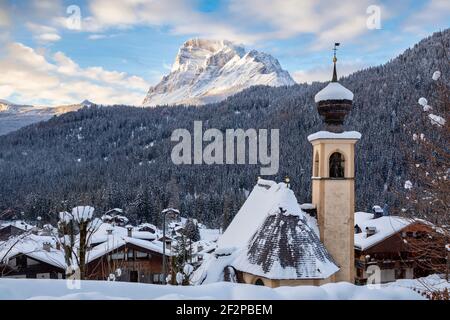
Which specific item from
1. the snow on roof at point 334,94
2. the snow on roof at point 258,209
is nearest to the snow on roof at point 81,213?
the snow on roof at point 258,209

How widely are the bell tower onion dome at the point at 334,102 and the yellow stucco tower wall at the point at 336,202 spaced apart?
744 millimetres

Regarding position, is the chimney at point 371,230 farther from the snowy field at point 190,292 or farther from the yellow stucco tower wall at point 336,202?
the snowy field at point 190,292

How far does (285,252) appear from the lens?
37.0ft

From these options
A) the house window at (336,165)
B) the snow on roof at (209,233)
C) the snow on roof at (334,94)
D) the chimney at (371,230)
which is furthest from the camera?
the snow on roof at (209,233)

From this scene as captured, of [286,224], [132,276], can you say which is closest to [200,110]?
[132,276]

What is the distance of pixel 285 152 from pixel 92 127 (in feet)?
230

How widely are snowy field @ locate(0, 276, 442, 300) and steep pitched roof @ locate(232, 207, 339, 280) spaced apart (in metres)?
8.34

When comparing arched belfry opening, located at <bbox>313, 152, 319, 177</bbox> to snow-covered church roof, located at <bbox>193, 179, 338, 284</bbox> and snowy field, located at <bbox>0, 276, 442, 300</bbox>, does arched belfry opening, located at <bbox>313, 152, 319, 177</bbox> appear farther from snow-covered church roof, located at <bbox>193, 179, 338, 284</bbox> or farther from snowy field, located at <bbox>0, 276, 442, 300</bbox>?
snowy field, located at <bbox>0, 276, 442, 300</bbox>

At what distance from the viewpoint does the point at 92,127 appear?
120 m

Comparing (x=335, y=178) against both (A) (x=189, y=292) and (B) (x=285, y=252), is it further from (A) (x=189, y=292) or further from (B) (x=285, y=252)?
(A) (x=189, y=292)

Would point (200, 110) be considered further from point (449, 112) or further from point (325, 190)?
point (449, 112)

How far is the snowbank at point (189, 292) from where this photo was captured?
2.51 meters

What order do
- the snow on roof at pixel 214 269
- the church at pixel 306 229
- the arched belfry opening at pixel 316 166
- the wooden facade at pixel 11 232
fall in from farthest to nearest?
the arched belfry opening at pixel 316 166 → the snow on roof at pixel 214 269 → the church at pixel 306 229 → the wooden facade at pixel 11 232

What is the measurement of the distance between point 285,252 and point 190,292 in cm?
898
